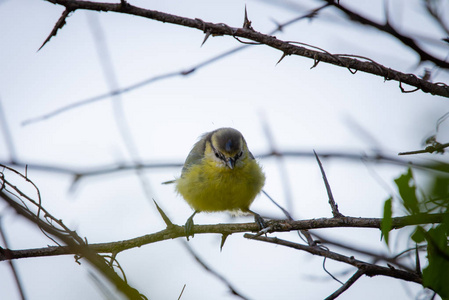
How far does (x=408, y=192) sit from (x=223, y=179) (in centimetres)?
298

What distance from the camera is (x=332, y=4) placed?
197 cm

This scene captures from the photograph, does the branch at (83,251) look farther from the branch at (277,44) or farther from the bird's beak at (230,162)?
the bird's beak at (230,162)

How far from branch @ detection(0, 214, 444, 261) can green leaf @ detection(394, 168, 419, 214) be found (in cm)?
3

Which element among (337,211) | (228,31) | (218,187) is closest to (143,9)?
(228,31)

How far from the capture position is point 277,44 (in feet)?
7.23

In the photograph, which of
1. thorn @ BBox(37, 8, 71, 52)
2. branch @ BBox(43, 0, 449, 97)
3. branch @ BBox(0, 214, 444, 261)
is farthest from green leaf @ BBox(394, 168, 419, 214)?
thorn @ BBox(37, 8, 71, 52)

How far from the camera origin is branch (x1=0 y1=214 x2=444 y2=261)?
1.79 meters

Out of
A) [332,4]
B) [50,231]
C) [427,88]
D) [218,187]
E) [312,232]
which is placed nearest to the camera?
[50,231]

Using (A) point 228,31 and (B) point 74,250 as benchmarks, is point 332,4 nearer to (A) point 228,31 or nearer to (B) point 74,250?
(A) point 228,31

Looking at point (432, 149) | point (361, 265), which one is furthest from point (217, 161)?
point (432, 149)

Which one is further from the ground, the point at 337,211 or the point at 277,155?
the point at 277,155

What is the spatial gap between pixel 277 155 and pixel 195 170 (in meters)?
2.13

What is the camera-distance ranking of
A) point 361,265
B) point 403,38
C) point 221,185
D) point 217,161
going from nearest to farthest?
point 403,38, point 361,265, point 221,185, point 217,161

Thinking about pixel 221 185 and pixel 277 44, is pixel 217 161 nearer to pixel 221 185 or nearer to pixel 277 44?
pixel 221 185
